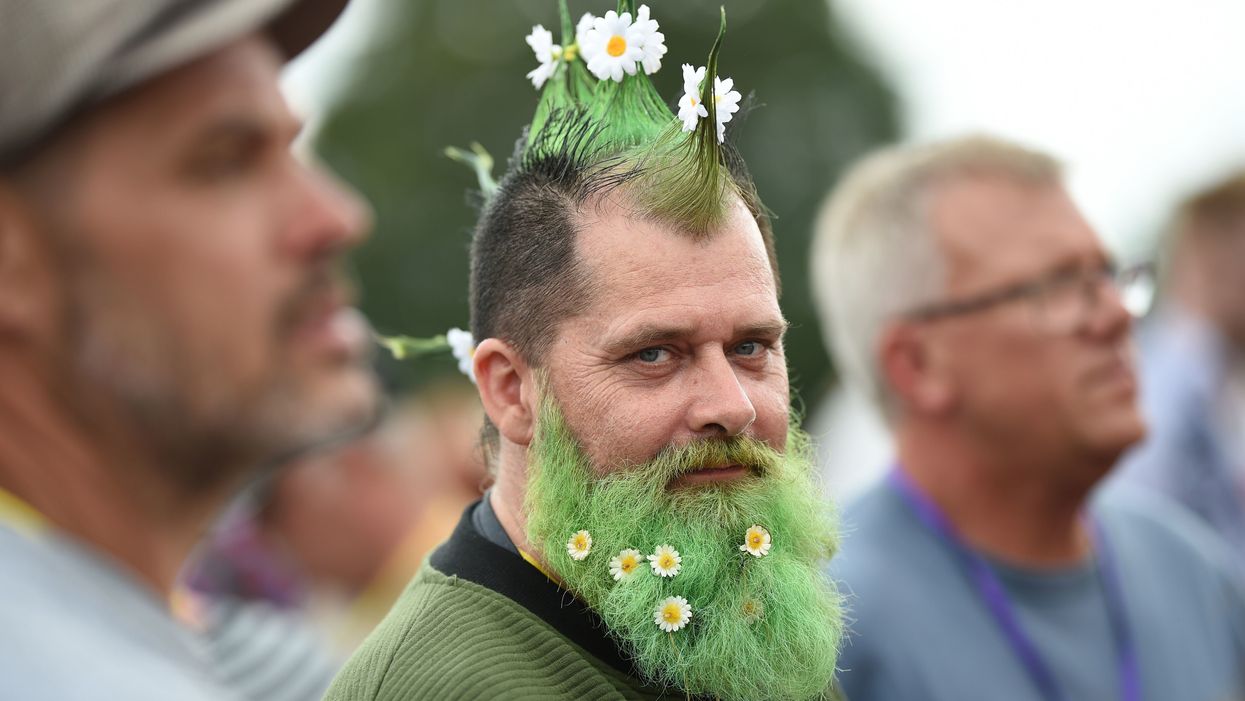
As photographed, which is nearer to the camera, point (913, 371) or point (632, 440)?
point (632, 440)

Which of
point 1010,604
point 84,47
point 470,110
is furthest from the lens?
point 470,110

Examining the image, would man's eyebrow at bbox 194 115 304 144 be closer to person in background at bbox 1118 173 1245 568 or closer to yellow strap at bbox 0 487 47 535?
yellow strap at bbox 0 487 47 535

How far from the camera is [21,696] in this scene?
3.01 feet

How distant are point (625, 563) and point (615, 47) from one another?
0.93 m

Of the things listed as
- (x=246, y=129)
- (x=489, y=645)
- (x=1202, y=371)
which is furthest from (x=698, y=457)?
(x=1202, y=371)

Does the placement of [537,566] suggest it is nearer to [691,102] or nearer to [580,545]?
[580,545]

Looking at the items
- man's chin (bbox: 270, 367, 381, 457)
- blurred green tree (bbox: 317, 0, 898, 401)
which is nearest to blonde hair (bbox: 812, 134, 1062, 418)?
man's chin (bbox: 270, 367, 381, 457)

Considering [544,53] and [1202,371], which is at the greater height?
[1202,371]

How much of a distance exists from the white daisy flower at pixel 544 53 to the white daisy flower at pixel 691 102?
1.21 ft

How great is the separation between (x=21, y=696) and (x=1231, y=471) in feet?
20.3

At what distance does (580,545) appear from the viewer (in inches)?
85.9

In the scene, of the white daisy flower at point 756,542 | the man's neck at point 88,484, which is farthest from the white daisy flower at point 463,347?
the man's neck at point 88,484

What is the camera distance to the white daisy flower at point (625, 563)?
7.14 feet

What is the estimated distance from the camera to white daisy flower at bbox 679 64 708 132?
2.13 metres
